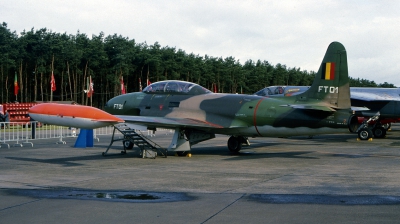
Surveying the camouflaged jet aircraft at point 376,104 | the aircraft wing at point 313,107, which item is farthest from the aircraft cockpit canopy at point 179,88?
the camouflaged jet aircraft at point 376,104

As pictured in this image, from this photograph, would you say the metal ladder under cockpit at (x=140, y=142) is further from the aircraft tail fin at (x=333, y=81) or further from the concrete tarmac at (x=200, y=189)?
the aircraft tail fin at (x=333, y=81)

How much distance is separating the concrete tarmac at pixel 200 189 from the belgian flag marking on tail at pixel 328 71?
2900mm

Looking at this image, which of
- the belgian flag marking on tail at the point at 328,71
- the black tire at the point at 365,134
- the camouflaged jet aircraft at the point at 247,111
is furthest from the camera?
the black tire at the point at 365,134

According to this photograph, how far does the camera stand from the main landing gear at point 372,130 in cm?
2911

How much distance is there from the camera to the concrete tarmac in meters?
8.20

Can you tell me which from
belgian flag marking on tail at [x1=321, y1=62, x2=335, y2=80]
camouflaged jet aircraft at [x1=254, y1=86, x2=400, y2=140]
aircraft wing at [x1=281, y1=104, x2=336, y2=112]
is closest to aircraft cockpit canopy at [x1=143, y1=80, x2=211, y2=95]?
aircraft wing at [x1=281, y1=104, x2=336, y2=112]

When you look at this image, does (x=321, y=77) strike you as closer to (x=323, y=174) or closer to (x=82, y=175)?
(x=323, y=174)

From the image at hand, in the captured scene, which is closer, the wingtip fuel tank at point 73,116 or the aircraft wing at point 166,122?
the wingtip fuel tank at point 73,116

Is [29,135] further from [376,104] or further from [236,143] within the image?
[376,104]

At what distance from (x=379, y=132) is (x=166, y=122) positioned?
1785 centimetres

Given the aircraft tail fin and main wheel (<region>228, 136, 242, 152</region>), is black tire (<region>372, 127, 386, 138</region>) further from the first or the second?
the aircraft tail fin

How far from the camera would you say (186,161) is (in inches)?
682

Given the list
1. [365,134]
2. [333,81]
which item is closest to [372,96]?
[365,134]

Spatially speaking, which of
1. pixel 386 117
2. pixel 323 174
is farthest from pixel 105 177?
pixel 386 117
